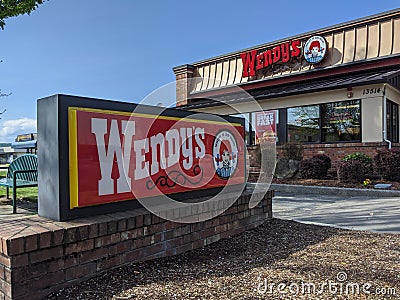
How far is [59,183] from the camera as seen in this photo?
301 centimetres

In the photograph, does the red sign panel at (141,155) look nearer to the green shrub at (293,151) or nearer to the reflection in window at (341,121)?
the green shrub at (293,151)

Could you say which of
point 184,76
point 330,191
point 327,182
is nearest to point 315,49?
point 327,182

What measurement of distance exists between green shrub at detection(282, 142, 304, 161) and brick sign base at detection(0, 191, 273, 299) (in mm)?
9124

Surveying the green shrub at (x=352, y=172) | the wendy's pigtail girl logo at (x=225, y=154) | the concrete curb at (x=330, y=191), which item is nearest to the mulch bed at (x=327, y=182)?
the green shrub at (x=352, y=172)

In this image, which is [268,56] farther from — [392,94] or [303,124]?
[392,94]

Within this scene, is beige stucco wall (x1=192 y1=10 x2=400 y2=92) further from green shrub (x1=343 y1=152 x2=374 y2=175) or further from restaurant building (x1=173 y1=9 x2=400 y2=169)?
green shrub (x1=343 y1=152 x2=374 y2=175)

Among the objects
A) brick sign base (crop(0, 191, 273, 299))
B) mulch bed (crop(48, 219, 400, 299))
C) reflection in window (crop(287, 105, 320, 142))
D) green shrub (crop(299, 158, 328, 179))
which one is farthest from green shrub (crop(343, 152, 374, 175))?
brick sign base (crop(0, 191, 273, 299))

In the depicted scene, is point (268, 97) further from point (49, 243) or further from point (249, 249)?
point (49, 243)

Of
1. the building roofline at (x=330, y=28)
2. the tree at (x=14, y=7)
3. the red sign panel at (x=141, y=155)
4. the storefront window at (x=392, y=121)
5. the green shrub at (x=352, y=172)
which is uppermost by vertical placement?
the building roofline at (x=330, y=28)

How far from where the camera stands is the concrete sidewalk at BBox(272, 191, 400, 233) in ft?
18.2

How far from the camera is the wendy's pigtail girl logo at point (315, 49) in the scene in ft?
48.3

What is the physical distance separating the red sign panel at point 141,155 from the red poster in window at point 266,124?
33.8ft

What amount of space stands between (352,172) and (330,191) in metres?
1.23

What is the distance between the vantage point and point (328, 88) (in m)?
12.5
